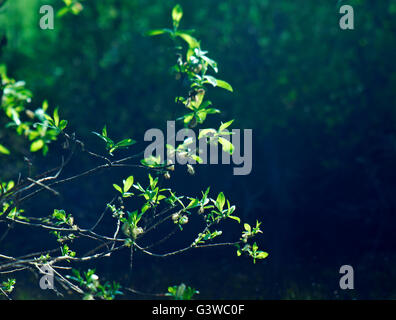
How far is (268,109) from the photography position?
7.32 m

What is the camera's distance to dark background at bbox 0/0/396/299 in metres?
6.75

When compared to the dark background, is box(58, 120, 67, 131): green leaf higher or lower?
lower

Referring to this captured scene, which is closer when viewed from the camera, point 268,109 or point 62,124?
point 62,124

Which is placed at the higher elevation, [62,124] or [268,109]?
[268,109]

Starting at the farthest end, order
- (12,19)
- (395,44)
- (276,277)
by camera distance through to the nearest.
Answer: (12,19) → (395,44) → (276,277)

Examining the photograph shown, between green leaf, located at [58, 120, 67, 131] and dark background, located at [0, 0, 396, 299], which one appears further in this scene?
dark background, located at [0, 0, 396, 299]

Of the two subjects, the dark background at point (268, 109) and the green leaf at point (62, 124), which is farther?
the dark background at point (268, 109)

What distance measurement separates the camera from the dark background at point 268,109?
675 centimetres

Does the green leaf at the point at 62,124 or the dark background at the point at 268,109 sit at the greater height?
the dark background at the point at 268,109

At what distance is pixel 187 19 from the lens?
7219mm

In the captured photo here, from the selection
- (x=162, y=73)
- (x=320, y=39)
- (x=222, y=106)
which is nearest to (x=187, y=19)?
(x=162, y=73)
